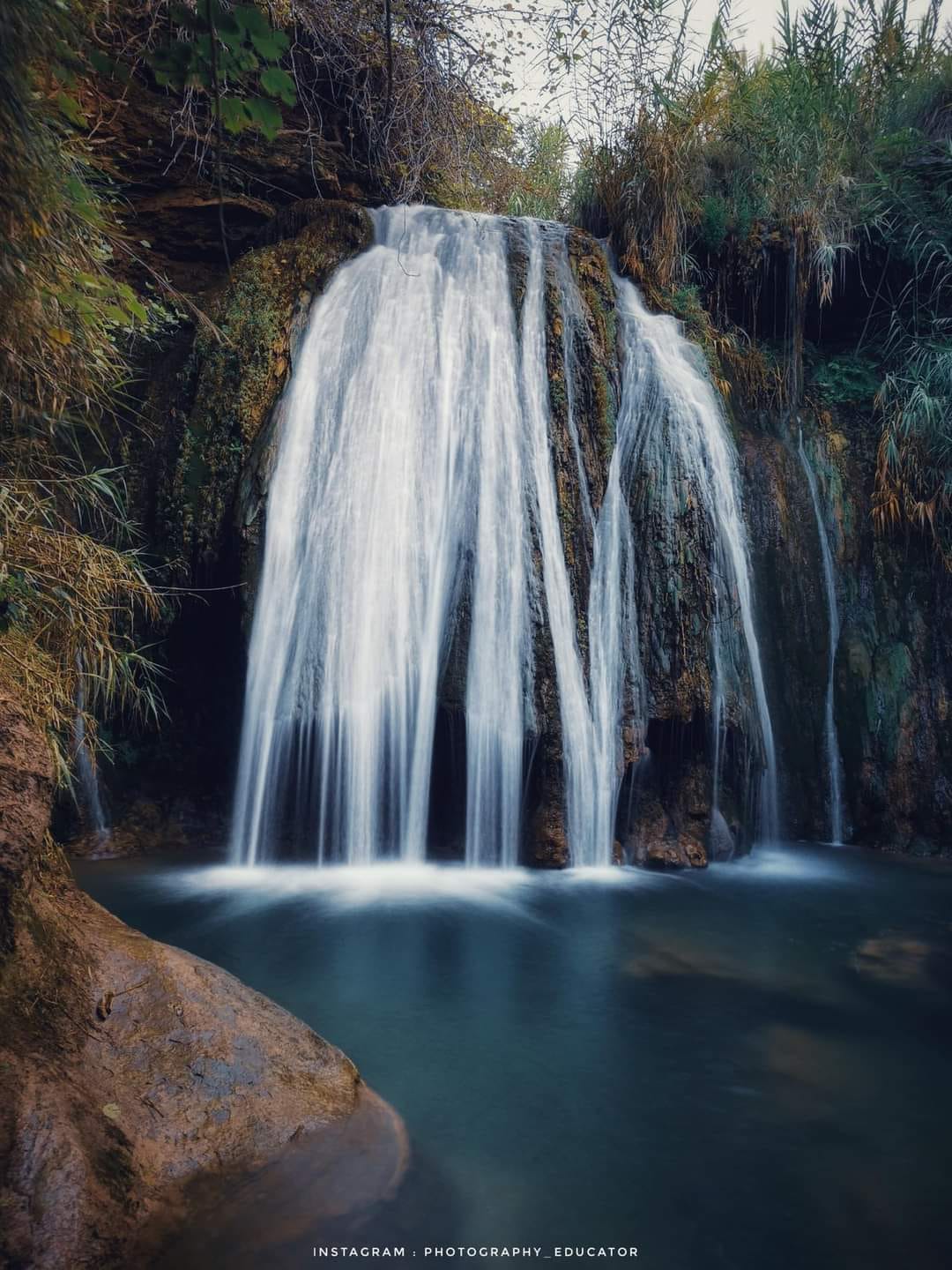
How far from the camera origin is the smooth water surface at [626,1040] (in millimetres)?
2189

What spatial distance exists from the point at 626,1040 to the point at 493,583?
132 inches

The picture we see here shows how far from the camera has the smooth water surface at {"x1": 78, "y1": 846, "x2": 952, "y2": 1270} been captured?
2.19 m

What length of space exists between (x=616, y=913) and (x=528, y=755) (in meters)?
1.31

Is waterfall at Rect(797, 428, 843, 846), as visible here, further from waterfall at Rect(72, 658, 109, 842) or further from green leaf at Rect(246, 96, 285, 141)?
green leaf at Rect(246, 96, 285, 141)

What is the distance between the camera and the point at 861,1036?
327 cm

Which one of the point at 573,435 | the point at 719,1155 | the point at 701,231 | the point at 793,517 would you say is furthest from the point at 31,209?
the point at 701,231

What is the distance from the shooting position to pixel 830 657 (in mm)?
7254

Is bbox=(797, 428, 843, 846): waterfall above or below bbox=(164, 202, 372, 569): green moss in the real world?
below

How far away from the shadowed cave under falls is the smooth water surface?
1.80 ft

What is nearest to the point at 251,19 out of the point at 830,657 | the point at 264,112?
the point at 264,112

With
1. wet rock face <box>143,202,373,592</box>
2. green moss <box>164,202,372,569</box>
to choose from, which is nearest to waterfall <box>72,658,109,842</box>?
wet rock face <box>143,202,373,592</box>

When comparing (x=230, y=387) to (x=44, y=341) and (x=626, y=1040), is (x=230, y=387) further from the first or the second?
(x=626, y=1040)

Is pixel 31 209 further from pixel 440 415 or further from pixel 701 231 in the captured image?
pixel 701 231

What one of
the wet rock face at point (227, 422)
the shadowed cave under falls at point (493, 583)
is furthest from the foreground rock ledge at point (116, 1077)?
the wet rock face at point (227, 422)
